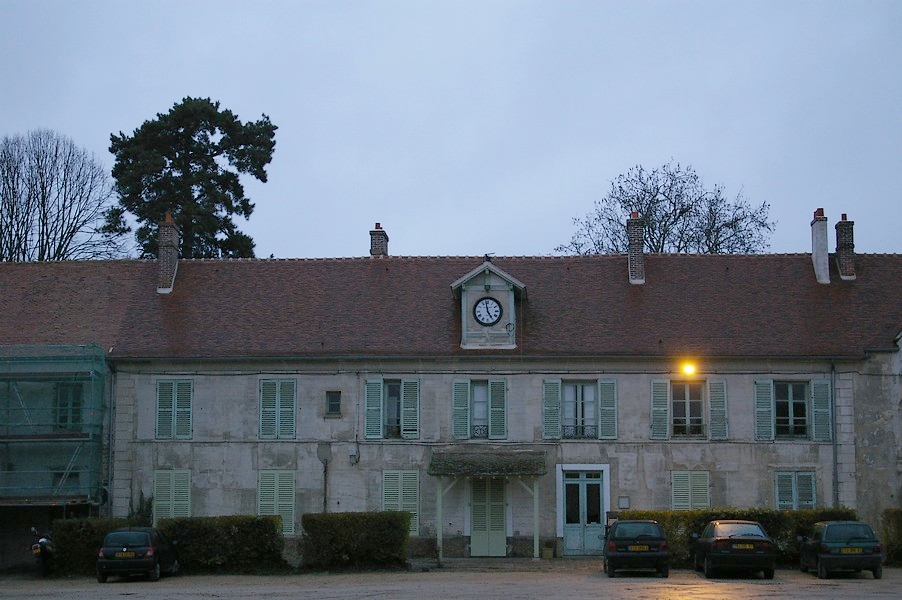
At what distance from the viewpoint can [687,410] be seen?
34.0 meters

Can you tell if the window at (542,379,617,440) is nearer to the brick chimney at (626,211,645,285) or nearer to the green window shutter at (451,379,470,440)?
the green window shutter at (451,379,470,440)

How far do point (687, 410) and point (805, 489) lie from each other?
11.8 ft

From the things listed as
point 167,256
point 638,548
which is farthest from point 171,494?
point 638,548

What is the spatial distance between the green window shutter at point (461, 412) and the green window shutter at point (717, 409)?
6.33 m

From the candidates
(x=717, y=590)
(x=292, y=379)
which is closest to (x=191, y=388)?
(x=292, y=379)

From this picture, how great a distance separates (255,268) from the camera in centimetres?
3828

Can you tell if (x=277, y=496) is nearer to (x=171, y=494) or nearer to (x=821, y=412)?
(x=171, y=494)

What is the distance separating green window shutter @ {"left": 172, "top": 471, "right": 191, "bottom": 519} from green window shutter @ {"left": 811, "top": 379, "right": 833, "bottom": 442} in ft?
Answer: 53.6

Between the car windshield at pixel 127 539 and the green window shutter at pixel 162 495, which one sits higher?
the green window shutter at pixel 162 495

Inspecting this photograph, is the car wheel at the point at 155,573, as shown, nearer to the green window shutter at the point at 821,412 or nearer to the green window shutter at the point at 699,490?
the green window shutter at the point at 699,490

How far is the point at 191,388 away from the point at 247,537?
6.21 meters

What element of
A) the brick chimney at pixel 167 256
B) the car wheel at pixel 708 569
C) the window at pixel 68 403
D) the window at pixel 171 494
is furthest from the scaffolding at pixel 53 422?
the car wheel at pixel 708 569

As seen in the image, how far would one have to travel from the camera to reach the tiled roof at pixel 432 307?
34281 mm

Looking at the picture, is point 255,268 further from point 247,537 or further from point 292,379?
point 247,537
